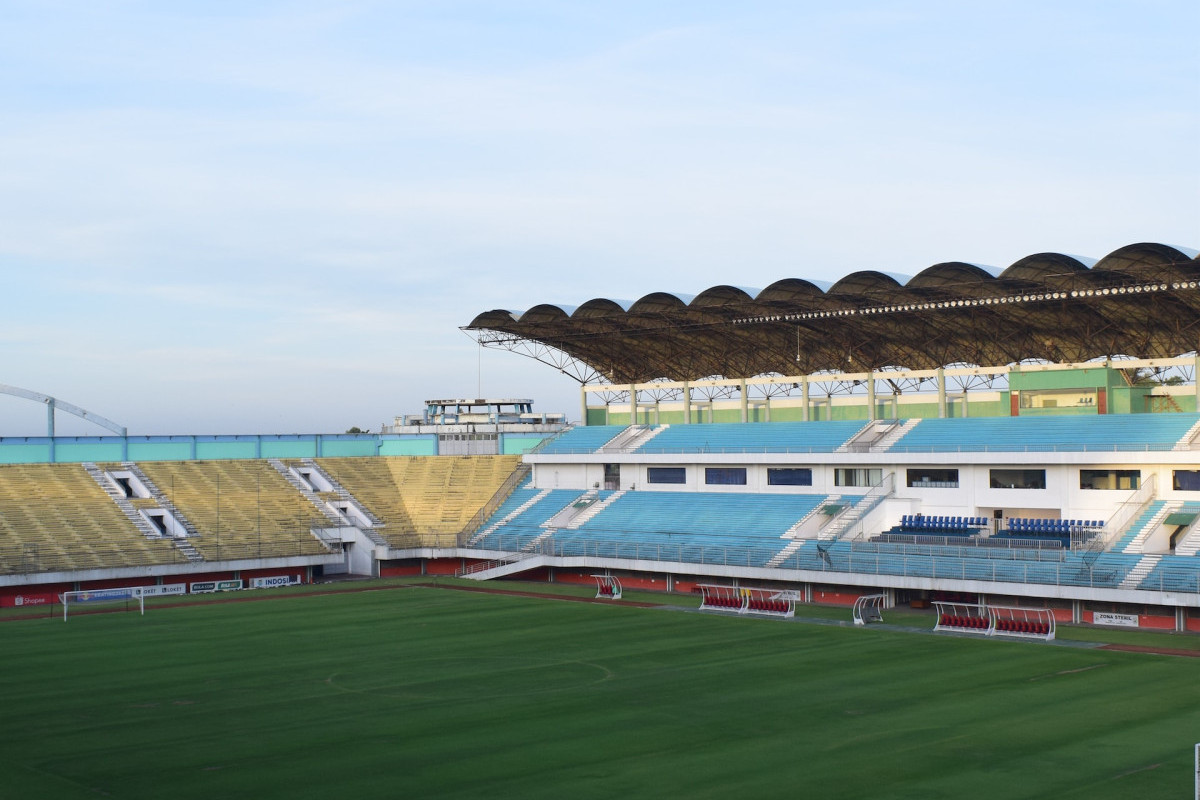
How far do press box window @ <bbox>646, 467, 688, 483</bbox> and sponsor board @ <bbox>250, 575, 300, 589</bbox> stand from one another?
1918 cm

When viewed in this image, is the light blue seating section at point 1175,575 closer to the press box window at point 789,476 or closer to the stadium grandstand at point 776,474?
the stadium grandstand at point 776,474

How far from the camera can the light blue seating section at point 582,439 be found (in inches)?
2822

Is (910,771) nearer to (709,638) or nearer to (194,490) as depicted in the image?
(709,638)

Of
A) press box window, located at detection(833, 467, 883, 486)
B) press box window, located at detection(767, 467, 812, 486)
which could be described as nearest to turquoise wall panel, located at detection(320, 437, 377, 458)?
press box window, located at detection(767, 467, 812, 486)

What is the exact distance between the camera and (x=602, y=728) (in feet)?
89.1

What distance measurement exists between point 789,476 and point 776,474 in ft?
2.73

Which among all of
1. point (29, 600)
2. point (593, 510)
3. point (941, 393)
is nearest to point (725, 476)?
point (593, 510)

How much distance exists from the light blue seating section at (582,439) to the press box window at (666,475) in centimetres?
445

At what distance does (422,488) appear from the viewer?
7250 cm

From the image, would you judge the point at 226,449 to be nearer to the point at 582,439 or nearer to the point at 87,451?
the point at 87,451

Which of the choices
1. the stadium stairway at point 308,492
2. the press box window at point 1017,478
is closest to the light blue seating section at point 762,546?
the press box window at point 1017,478

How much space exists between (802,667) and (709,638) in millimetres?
6500

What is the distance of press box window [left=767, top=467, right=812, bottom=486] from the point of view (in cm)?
6016

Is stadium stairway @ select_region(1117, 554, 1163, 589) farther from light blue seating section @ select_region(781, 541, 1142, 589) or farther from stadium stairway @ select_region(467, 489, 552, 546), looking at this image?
stadium stairway @ select_region(467, 489, 552, 546)
